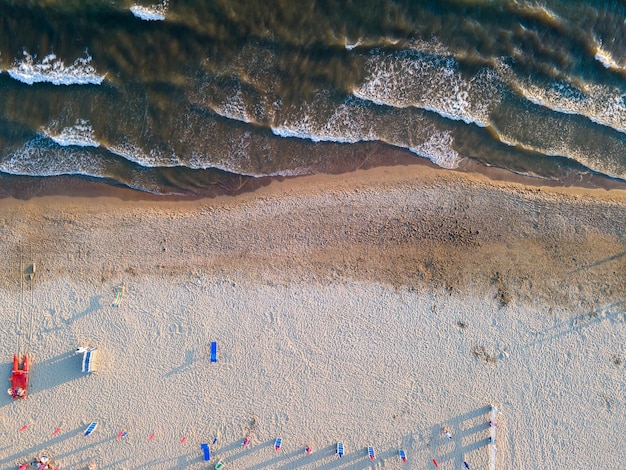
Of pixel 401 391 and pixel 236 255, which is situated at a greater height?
pixel 236 255

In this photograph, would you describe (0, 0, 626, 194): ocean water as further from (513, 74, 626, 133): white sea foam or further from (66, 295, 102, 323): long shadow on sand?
(66, 295, 102, 323): long shadow on sand

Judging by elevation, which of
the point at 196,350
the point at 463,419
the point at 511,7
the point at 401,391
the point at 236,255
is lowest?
the point at 463,419

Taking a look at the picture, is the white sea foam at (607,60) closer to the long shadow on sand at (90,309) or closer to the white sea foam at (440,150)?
the white sea foam at (440,150)

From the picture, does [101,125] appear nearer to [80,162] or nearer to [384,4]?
[80,162]

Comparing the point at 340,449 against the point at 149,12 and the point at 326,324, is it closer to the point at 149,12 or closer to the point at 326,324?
the point at 326,324

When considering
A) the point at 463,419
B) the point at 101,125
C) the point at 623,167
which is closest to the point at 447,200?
the point at 623,167
